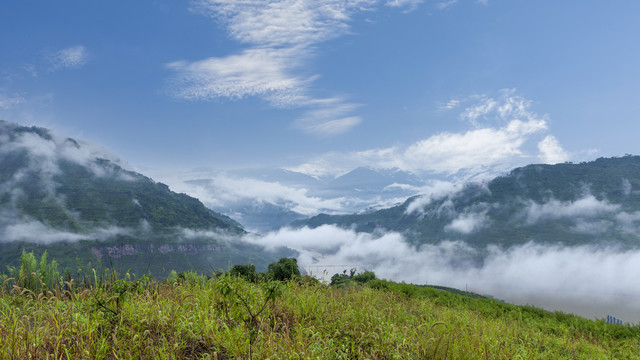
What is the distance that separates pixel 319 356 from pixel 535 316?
55.2 ft

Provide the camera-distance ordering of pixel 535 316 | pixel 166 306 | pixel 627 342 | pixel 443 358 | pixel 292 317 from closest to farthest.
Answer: pixel 443 358 < pixel 166 306 < pixel 292 317 < pixel 627 342 < pixel 535 316

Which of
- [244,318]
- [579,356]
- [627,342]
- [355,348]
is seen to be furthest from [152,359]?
[627,342]

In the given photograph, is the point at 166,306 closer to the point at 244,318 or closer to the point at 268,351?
the point at 244,318

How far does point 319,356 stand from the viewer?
6102 mm

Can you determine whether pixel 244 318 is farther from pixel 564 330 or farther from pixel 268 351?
pixel 564 330

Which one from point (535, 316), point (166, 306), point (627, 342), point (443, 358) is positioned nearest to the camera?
point (443, 358)

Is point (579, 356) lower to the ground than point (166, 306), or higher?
lower

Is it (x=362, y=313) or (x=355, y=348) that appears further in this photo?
(x=362, y=313)

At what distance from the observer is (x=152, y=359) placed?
5.96 metres

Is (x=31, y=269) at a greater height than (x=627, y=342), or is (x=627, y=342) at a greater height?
(x=31, y=269)

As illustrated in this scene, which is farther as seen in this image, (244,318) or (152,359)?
(244,318)

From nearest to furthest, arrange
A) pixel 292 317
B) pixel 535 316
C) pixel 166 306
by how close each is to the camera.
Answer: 1. pixel 166 306
2. pixel 292 317
3. pixel 535 316

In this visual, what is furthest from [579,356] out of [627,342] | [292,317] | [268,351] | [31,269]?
[31,269]

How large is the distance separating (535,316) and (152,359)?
19066mm
